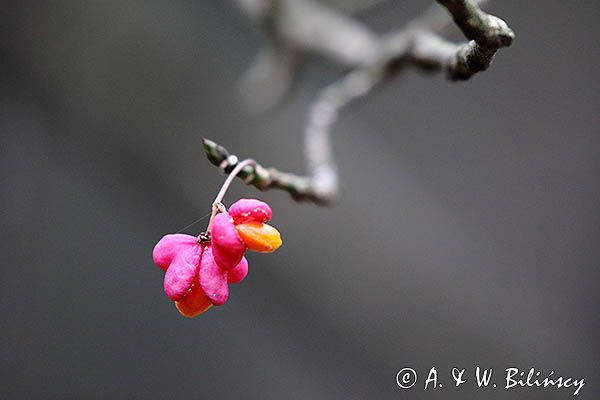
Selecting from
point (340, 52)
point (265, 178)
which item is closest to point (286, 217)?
point (340, 52)

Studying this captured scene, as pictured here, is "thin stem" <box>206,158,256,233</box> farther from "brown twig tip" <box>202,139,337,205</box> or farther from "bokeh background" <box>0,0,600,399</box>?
"bokeh background" <box>0,0,600,399</box>

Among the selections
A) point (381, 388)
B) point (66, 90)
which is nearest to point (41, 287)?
point (66, 90)

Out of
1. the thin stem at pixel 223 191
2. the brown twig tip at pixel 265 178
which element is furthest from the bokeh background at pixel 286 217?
the thin stem at pixel 223 191

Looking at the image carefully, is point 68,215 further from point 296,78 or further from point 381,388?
point 381,388

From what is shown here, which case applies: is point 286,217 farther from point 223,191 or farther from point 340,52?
point 223,191

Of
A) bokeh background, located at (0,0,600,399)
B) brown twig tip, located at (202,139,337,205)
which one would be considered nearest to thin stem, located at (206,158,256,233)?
brown twig tip, located at (202,139,337,205)

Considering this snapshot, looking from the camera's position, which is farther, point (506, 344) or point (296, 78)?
point (506, 344)
